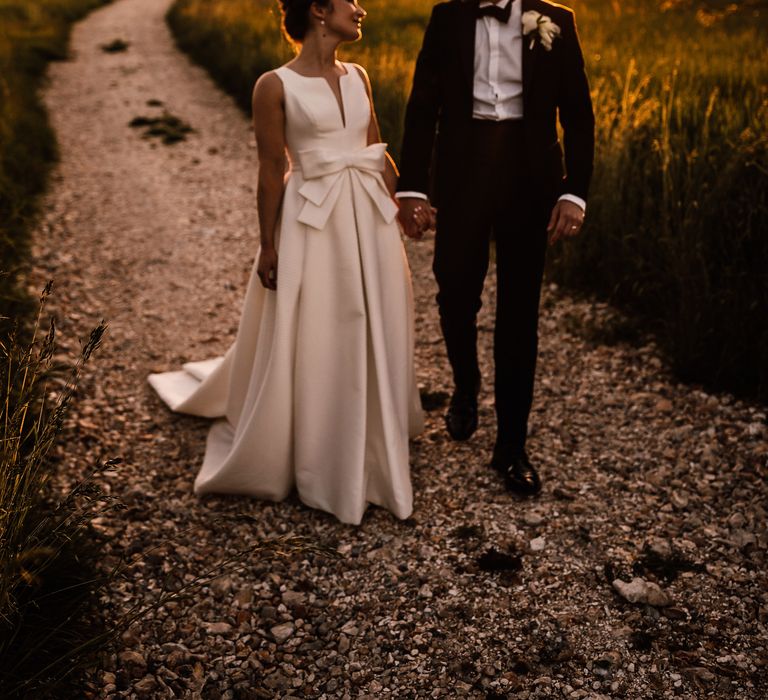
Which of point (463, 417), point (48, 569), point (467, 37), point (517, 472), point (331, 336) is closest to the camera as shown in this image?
point (48, 569)

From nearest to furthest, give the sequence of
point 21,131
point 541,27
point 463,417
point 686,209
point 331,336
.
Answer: point 541,27 → point 331,336 → point 463,417 → point 686,209 → point 21,131

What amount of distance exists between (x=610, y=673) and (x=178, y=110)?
35.4ft

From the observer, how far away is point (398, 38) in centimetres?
1130

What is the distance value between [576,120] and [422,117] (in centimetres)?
66

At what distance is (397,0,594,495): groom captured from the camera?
3.02 meters

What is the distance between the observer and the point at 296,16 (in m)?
3.04

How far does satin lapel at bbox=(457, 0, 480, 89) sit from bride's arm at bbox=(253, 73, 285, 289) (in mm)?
760

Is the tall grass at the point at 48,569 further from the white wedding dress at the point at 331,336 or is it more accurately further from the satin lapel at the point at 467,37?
the satin lapel at the point at 467,37

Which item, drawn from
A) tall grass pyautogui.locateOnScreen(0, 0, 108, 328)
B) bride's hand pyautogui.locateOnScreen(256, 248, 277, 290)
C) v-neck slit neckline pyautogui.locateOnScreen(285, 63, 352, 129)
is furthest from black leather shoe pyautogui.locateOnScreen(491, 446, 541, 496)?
tall grass pyautogui.locateOnScreen(0, 0, 108, 328)

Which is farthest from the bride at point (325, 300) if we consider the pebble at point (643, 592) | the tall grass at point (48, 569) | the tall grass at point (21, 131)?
the tall grass at point (21, 131)

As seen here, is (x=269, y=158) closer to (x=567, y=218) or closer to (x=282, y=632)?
(x=567, y=218)

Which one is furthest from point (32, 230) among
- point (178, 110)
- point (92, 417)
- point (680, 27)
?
point (680, 27)

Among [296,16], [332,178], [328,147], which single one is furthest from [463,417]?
[296,16]

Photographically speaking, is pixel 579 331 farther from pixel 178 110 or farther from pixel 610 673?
pixel 178 110
